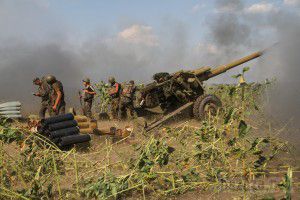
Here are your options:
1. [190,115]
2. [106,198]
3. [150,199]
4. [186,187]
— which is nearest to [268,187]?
[186,187]

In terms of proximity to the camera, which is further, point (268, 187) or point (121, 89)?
point (121, 89)

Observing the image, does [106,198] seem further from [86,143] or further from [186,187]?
[86,143]

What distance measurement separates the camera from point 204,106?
12766 mm

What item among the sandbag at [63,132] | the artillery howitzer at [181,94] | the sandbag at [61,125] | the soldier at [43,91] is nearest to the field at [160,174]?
the sandbag at [63,132]

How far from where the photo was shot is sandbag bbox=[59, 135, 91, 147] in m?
8.80

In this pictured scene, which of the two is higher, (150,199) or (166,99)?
(166,99)

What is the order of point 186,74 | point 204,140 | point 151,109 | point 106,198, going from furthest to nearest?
1. point 151,109
2. point 186,74
3. point 204,140
4. point 106,198

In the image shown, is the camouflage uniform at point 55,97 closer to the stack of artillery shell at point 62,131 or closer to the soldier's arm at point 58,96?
the soldier's arm at point 58,96

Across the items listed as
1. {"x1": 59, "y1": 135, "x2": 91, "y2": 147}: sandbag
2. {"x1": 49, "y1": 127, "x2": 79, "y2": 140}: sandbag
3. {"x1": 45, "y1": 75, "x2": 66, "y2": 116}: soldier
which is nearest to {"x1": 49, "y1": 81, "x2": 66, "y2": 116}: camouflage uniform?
{"x1": 45, "y1": 75, "x2": 66, "y2": 116}: soldier

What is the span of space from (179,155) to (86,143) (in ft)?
11.2

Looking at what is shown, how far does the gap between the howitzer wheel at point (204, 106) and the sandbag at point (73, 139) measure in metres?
4.32

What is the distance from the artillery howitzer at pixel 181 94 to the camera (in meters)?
12.8

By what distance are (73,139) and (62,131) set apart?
0.29 m

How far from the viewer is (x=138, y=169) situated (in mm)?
5617
